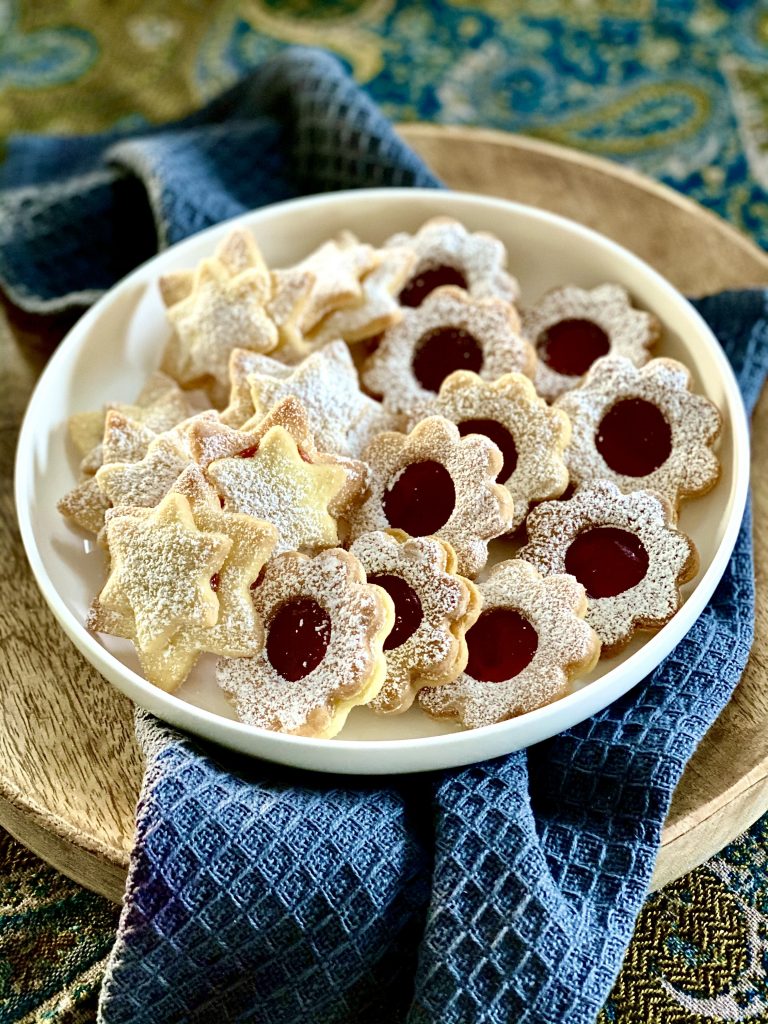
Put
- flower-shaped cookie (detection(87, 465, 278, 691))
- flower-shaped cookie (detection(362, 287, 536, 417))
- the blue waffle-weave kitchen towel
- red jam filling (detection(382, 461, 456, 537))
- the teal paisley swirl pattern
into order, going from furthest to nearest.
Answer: the teal paisley swirl pattern, flower-shaped cookie (detection(362, 287, 536, 417)), red jam filling (detection(382, 461, 456, 537)), flower-shaped cookie (detection(87, 465, 278, 691)), the blue waffle-weave kitchen towel

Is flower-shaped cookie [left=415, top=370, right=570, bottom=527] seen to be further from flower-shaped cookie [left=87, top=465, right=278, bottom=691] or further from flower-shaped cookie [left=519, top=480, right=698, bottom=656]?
flower-shaped cookie [left=87, top=465, right=278, bottom=691]

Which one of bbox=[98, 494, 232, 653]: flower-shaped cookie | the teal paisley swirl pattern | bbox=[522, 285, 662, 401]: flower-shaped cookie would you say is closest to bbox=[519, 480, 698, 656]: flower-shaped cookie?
bbox=[522, 285, 662, 401]: flower-shaped cookie

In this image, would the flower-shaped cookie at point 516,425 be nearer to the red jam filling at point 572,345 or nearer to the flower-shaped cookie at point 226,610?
the red jam filling at point 572,345

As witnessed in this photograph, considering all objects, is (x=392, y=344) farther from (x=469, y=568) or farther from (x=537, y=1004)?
(x=537, y=1004)

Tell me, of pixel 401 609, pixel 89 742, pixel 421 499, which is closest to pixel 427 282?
pixel 421 499

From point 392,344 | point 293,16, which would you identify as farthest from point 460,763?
point 293,16

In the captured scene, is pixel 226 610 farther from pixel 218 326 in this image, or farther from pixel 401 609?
pixel 218 326

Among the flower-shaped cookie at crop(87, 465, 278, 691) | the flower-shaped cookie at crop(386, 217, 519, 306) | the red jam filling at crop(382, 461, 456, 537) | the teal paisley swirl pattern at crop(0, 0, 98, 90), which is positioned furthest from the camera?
the teal paisley swirl pattern at crop(0, 0, 98, 90)
